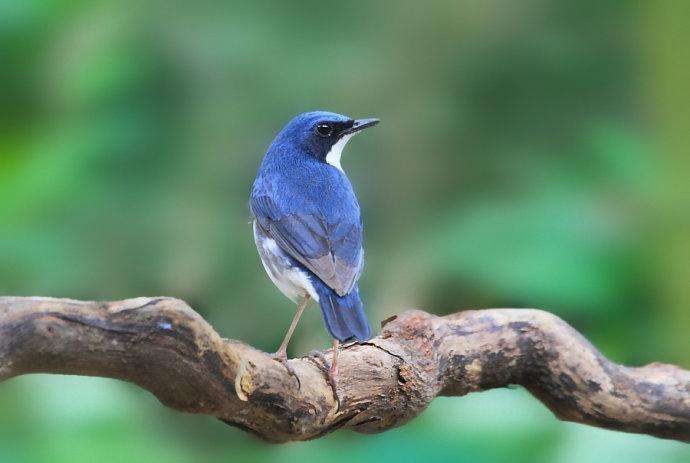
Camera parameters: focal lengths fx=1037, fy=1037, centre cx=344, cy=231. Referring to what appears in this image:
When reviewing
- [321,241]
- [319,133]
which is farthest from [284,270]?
[319,133]

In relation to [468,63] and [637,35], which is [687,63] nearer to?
[637,35]

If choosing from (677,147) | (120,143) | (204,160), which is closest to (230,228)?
(204,160)

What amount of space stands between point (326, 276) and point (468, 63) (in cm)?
301

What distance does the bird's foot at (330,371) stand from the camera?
265 cm

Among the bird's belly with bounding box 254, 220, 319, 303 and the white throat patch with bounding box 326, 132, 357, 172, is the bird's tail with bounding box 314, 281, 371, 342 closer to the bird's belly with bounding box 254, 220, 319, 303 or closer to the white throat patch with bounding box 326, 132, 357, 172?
the bird's belly with bounding box 254, 220, 319, 303

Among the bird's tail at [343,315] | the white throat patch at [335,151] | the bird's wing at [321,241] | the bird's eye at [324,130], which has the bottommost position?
the bird's tail at [343,315]

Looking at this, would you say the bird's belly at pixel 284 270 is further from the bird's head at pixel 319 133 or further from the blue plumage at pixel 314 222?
the bird's head at pixel 319 133

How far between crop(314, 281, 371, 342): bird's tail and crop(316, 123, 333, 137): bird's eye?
0.72 meters

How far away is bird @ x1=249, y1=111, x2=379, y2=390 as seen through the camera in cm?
275

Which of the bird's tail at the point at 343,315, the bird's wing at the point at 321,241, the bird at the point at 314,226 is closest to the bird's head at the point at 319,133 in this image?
the bird at the point at 314,226

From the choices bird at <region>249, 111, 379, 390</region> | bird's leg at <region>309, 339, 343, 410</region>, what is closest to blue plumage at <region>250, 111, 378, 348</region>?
bird at <region>249, 111, 379, 390</region>

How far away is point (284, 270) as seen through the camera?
3004 mm

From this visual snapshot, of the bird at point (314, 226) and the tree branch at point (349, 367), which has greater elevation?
the bird at point (314, 226)

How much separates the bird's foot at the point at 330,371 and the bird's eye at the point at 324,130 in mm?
911
